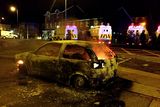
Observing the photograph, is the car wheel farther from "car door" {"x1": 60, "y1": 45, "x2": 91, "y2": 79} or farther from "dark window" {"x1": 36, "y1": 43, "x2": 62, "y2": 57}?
"dark window" {"x1": 36, "y1": 43, "x2": 62, "y2": 57}

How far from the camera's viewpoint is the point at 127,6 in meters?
44.4

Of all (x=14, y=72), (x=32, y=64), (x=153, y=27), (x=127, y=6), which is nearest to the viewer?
(x=32, y=64)

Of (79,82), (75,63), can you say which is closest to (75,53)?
(75,63)

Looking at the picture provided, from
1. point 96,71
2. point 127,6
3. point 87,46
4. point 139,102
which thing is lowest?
point 139,102

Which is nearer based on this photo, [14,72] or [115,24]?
[14,72]

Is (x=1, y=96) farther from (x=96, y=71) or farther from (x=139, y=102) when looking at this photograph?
(x=139, y=102)

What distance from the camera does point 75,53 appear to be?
321 inches

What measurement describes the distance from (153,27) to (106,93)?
28.1 metres

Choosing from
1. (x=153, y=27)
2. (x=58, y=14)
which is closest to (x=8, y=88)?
(x=153, y=27)

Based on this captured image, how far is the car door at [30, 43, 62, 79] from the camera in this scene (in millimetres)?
8484

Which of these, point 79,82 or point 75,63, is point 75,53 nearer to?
point 75,63

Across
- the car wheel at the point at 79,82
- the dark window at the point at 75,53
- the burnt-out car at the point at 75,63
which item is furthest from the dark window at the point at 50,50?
the car wheel at the point at 79,82

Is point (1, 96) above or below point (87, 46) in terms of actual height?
below

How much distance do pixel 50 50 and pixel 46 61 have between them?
16.7 inches
